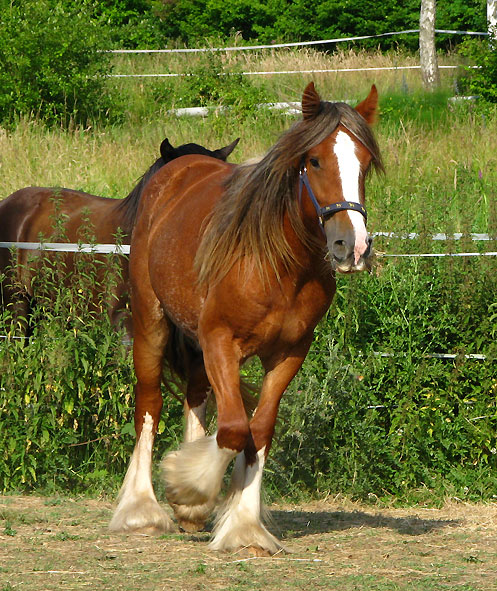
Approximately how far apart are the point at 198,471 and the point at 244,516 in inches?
11.8

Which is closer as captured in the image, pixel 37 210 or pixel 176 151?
pixel 176 151

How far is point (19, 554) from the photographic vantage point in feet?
15.1

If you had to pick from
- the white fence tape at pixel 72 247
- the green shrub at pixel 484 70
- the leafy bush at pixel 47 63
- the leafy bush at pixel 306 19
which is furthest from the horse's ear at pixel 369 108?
the leafy bush at pixel 306 19

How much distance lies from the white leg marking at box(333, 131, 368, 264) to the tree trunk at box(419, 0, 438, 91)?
12.5m

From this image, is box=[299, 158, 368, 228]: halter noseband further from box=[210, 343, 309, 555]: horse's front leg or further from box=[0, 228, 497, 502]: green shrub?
box=[0, 228, 497, 502]: green shrub

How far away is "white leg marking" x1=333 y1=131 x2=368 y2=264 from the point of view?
4066mm

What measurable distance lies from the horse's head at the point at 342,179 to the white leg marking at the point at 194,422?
1.67 m

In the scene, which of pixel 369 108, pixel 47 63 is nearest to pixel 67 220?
pixel 369 108

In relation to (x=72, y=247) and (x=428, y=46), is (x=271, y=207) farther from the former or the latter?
(x=428, y=46)

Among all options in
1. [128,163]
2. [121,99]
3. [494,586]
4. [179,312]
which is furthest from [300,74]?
[494,586]

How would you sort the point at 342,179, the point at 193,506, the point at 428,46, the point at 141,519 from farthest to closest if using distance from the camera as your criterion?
1. the point at 428,46
2. the point at 141,519
3. the point at 193,506
4. the point at 342,179

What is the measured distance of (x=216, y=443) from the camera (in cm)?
455

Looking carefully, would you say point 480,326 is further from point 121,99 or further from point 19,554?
point 121,99

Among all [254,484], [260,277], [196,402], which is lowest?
[254,484]
